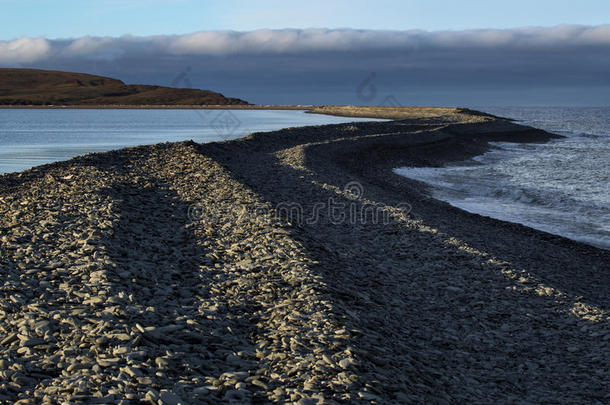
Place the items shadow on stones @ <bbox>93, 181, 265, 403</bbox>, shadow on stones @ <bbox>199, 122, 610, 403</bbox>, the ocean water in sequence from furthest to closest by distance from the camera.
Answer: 1. the ocean water
2. shadow on stones @ <bbox>199, 122, 610, 403</bbox>
3. shadow on stones @ <bbox>93, 181, 265, 403</bbox>

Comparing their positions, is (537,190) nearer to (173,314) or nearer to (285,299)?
(285,299)

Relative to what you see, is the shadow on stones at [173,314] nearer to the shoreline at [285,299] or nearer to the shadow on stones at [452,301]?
the shoreline at [285,299]

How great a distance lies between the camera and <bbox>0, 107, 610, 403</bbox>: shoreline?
572cm

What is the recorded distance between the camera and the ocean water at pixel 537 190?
1883 centimetres

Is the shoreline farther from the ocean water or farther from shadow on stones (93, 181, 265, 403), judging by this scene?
the ocean water

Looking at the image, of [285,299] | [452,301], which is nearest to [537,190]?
Result: [452,301]

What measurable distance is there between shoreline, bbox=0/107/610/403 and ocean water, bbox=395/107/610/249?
288cm

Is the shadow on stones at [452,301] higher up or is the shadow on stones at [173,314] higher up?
the shadow on stones at [173,314]

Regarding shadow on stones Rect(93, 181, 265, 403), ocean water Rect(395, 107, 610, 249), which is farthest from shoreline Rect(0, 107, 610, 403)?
ocean water Rect(395, 107, 610, 249)

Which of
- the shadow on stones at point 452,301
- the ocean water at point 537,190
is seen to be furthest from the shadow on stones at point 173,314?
the ocean water at point 537,190

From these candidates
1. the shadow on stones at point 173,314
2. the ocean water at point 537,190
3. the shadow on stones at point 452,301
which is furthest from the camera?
the ocean water at point 537,190

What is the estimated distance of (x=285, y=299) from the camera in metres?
7.94

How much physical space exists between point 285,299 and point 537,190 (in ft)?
68.9

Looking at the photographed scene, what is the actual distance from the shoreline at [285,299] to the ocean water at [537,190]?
2879mm
